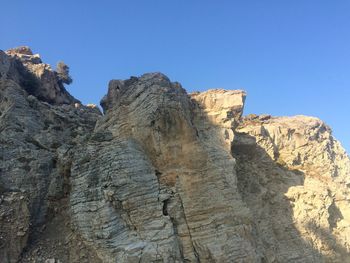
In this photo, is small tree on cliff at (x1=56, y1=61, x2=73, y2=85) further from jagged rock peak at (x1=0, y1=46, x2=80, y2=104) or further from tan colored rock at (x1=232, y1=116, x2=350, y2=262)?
tan colored rock at (x1=232, y1=116, x2=350, y2=262)

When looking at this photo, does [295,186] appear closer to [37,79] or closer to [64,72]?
[37,79]

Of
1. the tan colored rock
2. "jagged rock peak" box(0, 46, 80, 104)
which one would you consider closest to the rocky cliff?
the tan colored rock

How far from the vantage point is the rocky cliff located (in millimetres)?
17609

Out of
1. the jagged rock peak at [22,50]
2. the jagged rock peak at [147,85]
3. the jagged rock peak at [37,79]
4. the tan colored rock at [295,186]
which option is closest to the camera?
the jagged rock peak at [147,85]

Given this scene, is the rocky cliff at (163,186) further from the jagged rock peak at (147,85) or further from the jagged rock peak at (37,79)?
the jagged rock peak at (37,79)

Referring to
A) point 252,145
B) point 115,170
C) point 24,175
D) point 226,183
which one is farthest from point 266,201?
point 24,175

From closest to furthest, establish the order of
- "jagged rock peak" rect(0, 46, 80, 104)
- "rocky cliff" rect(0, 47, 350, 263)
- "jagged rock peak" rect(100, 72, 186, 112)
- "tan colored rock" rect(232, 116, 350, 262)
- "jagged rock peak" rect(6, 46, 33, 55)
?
"rocky cliff" rect(0, 47, 350, 263), "jagged rock peak" rect(100, 72, 186, 112), "tan colored rock" rect(232, 116, 350, 262), "jagged rock peak" rect(0, 46, 80, 104), "jagged rock peak" rect(6, 46, 33, 55)

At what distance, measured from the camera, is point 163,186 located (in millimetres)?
18688

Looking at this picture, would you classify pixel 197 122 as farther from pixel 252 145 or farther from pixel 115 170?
pixel 115 170

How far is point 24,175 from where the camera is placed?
72.1 feet

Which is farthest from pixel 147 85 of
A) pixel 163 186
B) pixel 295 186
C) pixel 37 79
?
pixel 37 79

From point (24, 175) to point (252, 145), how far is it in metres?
14.5

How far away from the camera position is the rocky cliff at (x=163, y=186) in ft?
57.8

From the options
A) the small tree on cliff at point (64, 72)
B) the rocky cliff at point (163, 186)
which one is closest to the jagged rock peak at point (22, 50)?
the small tree on cliff at point (64, 72)
